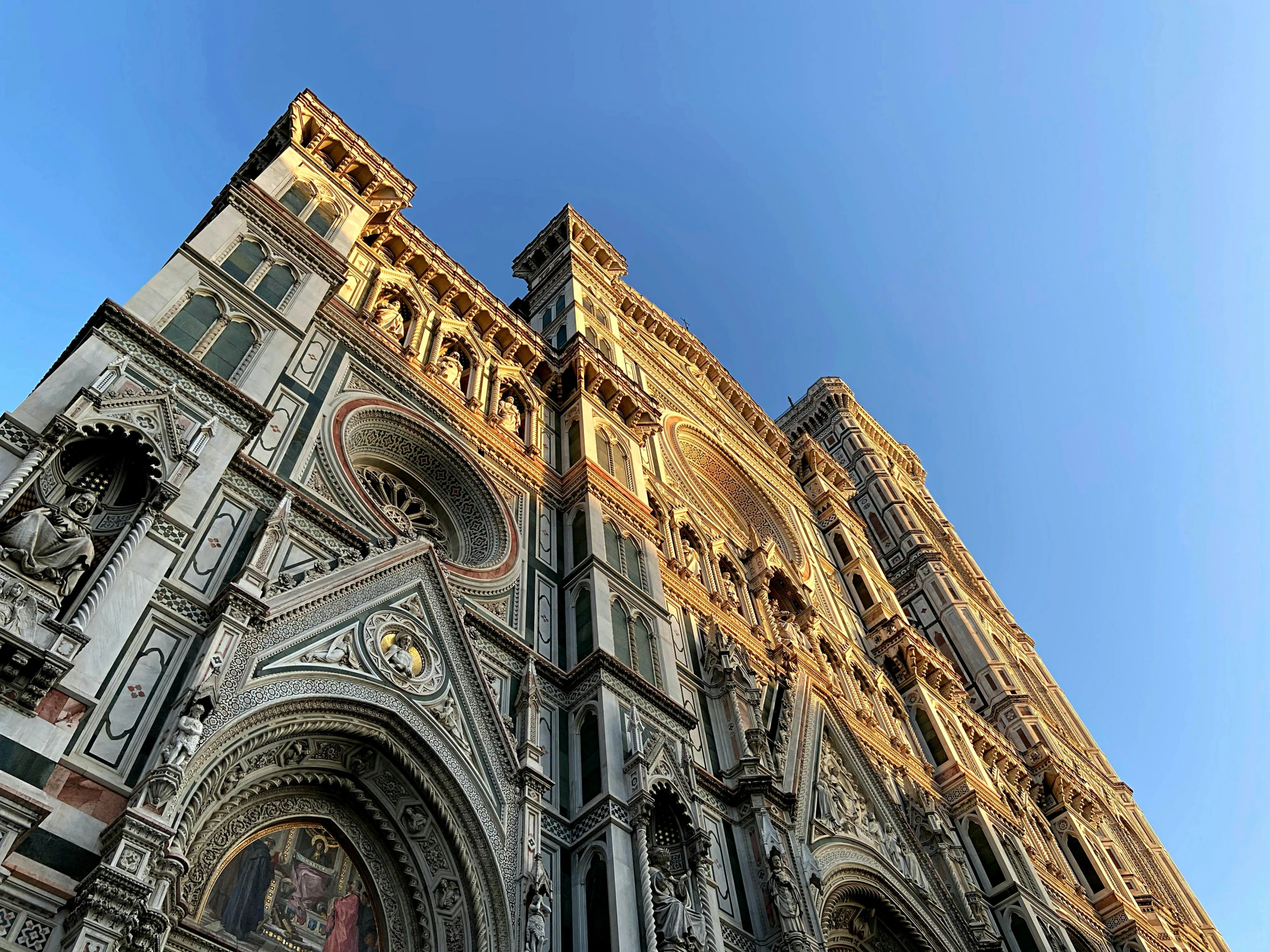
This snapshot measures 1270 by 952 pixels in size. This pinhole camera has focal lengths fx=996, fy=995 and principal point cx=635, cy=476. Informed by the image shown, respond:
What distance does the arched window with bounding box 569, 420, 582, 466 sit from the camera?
17.0 meters

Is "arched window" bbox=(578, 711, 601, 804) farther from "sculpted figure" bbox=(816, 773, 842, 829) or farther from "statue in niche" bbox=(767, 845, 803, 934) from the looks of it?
"sculpted figure" bbox=(816, 773, 842, 829)

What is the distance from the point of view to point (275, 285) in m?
12.6

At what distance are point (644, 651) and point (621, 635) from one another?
506mm

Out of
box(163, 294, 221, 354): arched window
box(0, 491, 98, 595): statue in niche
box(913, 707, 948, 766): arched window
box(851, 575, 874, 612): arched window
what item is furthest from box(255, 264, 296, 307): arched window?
box(851, 575, 874, 612): arched window

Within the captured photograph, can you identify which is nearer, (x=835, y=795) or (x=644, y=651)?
(x=644, y=651)

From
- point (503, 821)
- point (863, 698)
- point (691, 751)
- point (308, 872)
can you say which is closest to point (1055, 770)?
point (863, 698)

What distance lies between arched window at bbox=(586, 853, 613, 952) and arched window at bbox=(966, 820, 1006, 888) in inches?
461

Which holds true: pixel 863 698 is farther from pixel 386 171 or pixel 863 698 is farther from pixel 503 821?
pixel 386 171

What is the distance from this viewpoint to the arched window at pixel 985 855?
1864 cm

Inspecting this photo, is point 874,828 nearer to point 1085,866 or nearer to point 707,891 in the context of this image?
point 707,891

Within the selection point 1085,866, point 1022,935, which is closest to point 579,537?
point 1022,935

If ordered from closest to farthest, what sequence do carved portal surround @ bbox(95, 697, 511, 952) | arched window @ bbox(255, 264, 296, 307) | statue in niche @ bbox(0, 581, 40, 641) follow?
1. statue in niche @ bbox(0, 581, 40, 641)
2. carved portal surround @ bbox(95, 697, 511, 952)
3. arched window @ bbox(255, 264, 296, 307)

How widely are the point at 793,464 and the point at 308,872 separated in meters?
24.4

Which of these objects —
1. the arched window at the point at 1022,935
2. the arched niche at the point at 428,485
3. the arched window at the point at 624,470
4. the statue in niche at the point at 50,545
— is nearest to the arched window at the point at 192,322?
the arched niche at the point at 428,485
